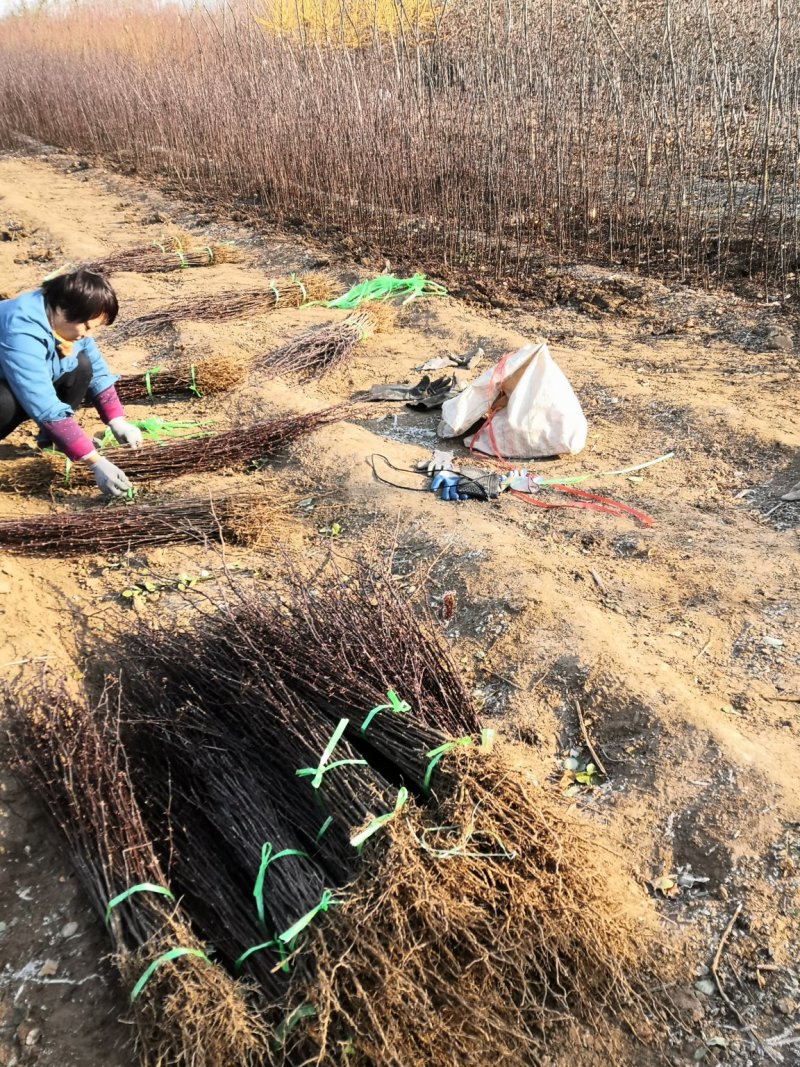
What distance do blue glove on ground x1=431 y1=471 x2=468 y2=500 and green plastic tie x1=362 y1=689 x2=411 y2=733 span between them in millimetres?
1825

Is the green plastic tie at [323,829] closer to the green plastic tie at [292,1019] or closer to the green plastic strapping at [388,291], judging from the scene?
the green plastic tie at [292,1019]

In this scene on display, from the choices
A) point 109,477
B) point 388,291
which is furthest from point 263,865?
point 388,291

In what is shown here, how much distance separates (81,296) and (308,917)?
2558 mm

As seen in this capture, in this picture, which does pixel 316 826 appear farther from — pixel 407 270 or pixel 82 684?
pixel 407 270

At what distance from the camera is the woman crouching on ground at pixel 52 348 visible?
10.4 feet

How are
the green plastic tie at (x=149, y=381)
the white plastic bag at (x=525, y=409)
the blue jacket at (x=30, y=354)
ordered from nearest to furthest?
the blue jacket at (x=30, y=354)
the white plastic bag at (x=525, y=409)
the green plastic tie at (x=149, y=381)

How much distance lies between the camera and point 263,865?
5.46 feet

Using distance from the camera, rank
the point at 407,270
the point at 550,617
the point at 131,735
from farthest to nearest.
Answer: the point at 407,270
the point at 550,617
the point at 131,735

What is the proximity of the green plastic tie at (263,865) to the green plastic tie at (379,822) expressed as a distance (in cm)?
15

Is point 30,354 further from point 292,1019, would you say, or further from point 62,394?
point 292,1019

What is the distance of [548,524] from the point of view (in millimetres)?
3457

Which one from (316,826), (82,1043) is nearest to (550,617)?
(316,826)

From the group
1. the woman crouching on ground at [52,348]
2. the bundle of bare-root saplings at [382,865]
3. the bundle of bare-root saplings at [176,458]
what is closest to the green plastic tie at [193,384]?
the bundle of bare-root saplings at [176,458]

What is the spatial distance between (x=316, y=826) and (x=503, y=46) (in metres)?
7.36
